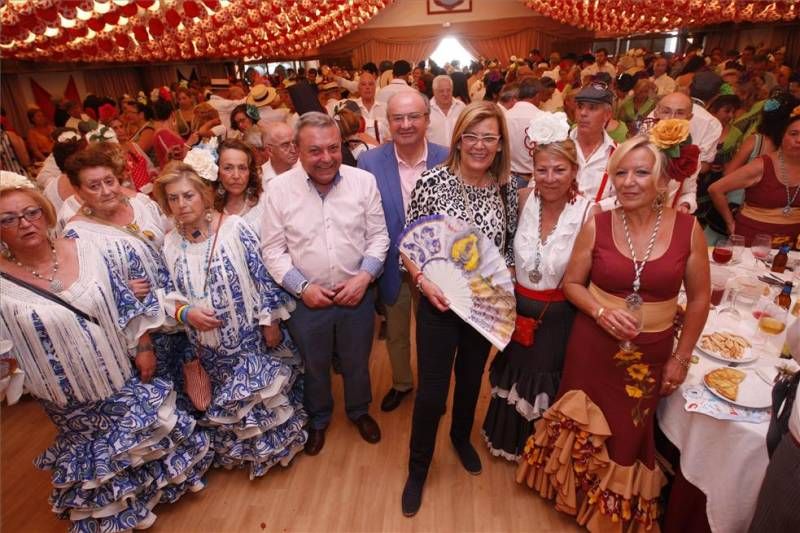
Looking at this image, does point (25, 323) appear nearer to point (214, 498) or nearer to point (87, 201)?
point (87, 201)

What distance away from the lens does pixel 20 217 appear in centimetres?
172

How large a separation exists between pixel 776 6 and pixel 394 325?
504 inches

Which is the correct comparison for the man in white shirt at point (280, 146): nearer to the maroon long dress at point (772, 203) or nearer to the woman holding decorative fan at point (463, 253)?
the woman holding decorative fan at point (463, 253)

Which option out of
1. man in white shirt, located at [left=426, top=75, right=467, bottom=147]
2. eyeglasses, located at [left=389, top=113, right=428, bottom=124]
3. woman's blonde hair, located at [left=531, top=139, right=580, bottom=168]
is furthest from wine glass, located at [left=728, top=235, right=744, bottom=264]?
man in white shirt, located at [left=426, top=75, right=467, bottom=147]

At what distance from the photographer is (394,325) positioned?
2.83 m

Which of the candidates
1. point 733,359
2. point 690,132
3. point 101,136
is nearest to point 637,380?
point 733,359

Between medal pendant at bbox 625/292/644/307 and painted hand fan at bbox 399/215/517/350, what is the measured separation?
1.47ft

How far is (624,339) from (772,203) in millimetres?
1853

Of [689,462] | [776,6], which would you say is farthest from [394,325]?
[776,6]

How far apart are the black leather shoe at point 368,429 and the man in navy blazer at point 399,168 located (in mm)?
559

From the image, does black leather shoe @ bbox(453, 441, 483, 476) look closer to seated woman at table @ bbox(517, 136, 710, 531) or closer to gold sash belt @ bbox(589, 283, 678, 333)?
seated woman at table @ bbox(517, 136, 710, 531)

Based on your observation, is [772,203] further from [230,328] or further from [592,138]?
[230,328]

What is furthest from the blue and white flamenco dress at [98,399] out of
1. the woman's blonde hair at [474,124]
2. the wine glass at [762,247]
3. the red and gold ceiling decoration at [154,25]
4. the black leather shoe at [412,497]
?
the red and gold ceiling decoration at [154,25]

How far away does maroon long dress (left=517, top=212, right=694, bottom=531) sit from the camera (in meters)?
1.73
